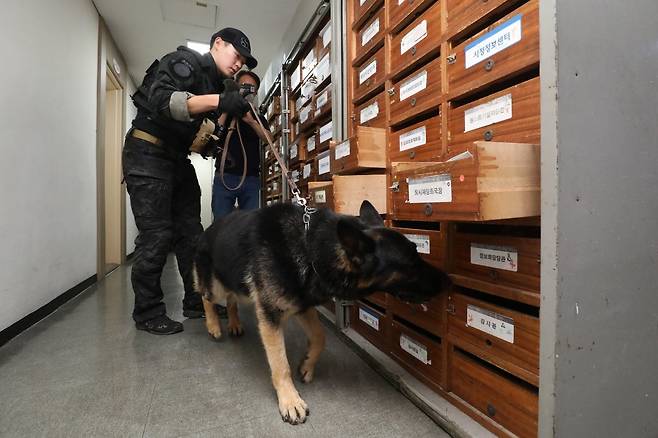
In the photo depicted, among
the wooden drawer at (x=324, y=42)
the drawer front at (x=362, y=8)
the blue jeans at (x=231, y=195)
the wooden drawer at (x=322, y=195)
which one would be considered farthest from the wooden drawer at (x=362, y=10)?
the blue jeans at (x=231, y=195)

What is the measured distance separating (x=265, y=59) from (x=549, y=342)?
16.5 feet

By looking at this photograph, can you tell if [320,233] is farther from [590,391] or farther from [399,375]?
[590,391]

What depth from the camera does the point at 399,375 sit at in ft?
4.58

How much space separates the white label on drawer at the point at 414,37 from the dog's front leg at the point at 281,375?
129cm

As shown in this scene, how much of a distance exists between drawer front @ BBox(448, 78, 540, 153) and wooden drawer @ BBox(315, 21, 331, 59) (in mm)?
1422

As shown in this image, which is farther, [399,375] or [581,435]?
[399,375]

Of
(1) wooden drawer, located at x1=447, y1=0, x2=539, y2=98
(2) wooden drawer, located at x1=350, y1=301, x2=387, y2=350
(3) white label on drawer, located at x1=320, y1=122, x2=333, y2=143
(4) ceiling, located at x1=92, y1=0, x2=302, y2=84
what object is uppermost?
(4) ceiling, located at x1=92, y1=0, x2=302, y2=84

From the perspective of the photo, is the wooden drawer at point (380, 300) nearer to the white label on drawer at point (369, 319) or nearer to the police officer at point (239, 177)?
the white label on drawer at point (369, 319)

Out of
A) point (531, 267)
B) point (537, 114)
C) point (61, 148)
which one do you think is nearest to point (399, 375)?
point (531, 267)

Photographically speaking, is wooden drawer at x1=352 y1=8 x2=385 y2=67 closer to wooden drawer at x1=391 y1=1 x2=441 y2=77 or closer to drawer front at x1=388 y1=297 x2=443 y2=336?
wooden drawer at x1=391 y1=1 x2=441 y2=77

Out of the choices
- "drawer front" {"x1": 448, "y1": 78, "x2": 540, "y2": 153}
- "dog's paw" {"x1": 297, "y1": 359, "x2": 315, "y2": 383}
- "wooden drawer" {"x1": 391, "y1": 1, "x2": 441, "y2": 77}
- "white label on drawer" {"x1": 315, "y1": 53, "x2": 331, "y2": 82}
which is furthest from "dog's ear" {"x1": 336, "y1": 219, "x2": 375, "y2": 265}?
"white label on drawer" {"x1": 315, "y1": 53, "x2": 331, "y2": 82}

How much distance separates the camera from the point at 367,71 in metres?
1.73

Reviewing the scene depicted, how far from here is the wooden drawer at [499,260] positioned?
93 centimetres

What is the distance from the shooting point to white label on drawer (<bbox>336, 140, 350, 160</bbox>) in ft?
4.92
